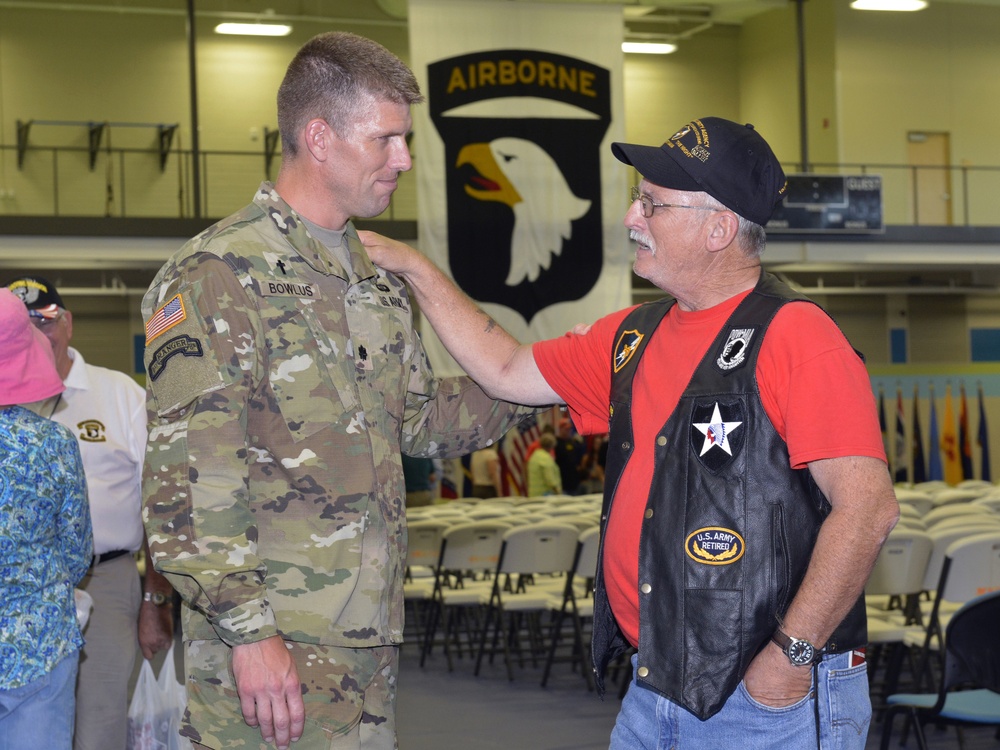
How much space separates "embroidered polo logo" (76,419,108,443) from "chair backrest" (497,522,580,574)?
11.1ft

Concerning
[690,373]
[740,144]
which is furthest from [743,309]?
[740,144]

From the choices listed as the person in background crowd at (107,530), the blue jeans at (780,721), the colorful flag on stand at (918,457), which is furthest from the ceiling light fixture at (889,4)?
the blue jeans at (780,721)

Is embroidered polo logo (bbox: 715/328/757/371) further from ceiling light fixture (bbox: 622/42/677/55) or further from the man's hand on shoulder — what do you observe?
ceiling light fixture (bbox: 622/42/677/55)

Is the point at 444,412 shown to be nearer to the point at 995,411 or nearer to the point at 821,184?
the point at 821,184

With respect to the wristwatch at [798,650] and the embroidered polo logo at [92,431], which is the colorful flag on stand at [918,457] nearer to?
the embroidered polo logo at [92,431]

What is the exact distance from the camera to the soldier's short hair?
6.97 feet

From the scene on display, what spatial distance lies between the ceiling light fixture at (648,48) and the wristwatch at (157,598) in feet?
56.9

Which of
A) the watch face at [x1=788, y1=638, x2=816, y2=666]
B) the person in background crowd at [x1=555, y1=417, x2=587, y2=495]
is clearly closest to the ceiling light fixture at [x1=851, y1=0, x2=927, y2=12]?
the person in background crowd at [x1=555, y1=417, x2=587, y2=495]

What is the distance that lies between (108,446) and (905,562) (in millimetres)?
3687

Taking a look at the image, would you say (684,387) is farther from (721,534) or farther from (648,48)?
(648,48)

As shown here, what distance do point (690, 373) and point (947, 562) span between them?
3423 millimetres

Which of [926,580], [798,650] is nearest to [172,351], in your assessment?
[798,650]

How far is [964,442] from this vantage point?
1919 cm

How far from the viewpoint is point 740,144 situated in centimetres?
212
